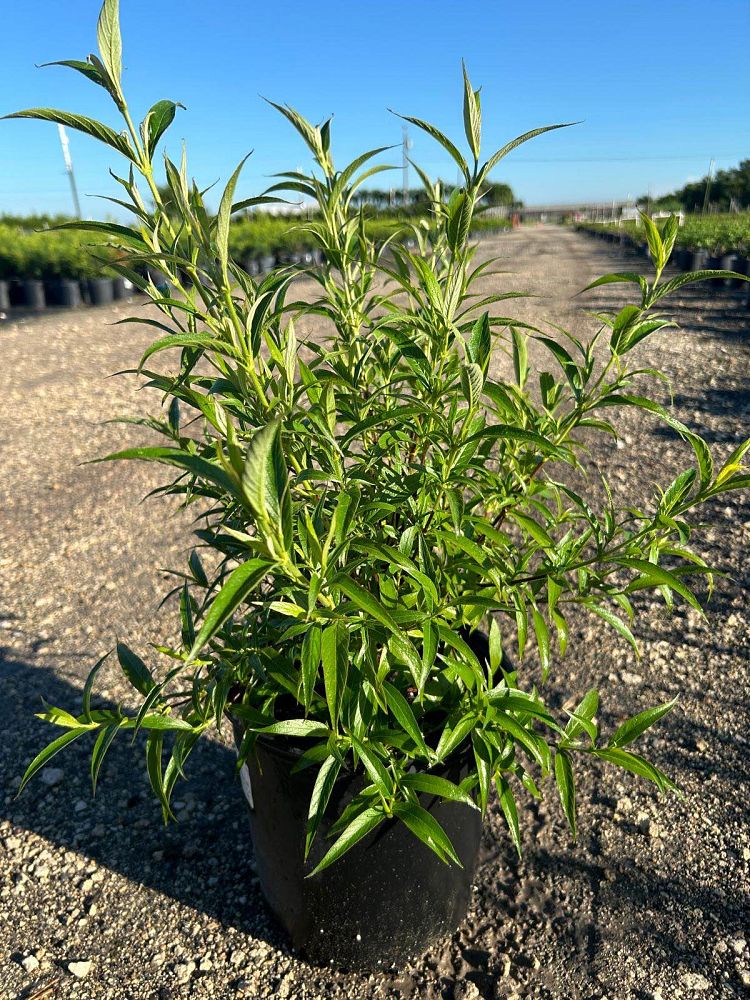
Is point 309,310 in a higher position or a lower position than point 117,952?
higher

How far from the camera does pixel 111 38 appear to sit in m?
0.96

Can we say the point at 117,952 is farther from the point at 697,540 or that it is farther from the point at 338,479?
the point at 697,540

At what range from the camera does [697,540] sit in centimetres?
376

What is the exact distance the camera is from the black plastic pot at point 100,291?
13008 mm

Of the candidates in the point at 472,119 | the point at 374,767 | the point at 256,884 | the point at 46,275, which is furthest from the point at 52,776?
the point at 46,275

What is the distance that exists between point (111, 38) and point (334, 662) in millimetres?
934

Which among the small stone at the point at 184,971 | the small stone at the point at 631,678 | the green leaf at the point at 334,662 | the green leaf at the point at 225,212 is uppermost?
the green leaf at the point at 225,212

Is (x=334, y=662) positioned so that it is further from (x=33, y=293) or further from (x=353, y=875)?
(x=33, y=293)

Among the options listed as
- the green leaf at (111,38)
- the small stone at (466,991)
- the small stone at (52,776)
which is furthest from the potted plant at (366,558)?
the small stone at (52,776)

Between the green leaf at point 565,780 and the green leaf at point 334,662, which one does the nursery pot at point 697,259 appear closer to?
the green leaf at point 565,780

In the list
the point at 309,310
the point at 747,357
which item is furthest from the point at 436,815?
the point at 747,357

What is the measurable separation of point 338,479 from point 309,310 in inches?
15.7

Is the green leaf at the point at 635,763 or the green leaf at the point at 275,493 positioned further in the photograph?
the green leaf at the point at 635,763

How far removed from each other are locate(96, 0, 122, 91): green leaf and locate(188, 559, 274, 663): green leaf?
0.72 meters
